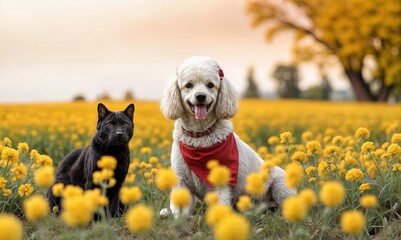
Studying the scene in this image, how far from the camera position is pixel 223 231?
219cm

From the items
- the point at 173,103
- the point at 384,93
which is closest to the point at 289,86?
the point at 384,93

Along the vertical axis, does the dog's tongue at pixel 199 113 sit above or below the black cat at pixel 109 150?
above

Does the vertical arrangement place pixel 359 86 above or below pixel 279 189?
below

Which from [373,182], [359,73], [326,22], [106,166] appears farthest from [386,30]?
[106,166]

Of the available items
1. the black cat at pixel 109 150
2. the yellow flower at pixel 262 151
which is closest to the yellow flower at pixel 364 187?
the black cat at pixel 109 150

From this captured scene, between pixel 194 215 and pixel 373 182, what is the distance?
5.42 ft

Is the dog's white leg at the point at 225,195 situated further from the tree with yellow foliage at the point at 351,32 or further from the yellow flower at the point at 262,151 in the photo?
the tree with yellow foliage at the point at 351,32

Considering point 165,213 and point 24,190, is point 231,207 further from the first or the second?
point 24,190

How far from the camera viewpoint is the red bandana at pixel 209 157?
4762 mm

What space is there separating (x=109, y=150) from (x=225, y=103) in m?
1.15

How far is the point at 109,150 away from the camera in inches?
181

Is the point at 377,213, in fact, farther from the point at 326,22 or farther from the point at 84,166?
the point at 326,22

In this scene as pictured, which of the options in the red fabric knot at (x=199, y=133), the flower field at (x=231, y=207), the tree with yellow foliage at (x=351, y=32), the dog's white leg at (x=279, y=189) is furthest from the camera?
the tree with yellow foliage at (x=351, y=32)

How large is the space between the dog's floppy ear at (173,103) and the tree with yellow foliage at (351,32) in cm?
3033
